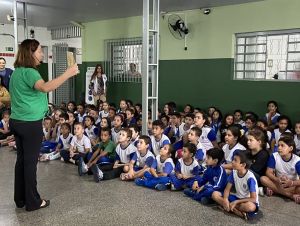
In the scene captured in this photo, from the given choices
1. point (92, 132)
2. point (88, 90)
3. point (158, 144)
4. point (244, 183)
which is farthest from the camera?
point (88, 90)

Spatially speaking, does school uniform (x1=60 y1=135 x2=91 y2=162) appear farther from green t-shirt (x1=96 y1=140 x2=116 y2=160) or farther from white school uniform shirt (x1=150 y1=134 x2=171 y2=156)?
white school uniform shirt (x1=150 y1=134 x2=171 y2=156)

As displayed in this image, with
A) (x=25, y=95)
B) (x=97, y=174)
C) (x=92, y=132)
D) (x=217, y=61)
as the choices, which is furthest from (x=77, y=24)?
(x=25, y=95)

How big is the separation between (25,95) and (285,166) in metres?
2.60

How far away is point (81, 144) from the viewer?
15.7 ft

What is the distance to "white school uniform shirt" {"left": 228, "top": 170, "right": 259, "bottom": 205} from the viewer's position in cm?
294

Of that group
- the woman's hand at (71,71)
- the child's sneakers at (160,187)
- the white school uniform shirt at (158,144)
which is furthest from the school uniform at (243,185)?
the woman's hand at (71,71)

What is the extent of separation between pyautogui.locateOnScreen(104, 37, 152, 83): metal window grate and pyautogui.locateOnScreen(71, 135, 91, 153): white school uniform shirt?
12.3 ft

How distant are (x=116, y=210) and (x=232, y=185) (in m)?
1.08

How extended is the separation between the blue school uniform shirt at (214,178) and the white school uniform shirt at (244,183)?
132 mm

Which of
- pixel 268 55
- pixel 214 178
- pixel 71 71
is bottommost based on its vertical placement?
pixel 214 178

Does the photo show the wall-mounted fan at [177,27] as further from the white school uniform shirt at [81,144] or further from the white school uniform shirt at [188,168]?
the white school uniform shirt at [188,168]

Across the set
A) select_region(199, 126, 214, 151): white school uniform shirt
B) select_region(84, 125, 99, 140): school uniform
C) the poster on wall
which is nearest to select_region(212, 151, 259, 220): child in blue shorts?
select_region(199, 126, 214, 151): white school uniform shirt

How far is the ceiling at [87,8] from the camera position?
21.1 ft

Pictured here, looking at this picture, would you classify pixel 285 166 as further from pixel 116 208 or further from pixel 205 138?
pixel 116 208
